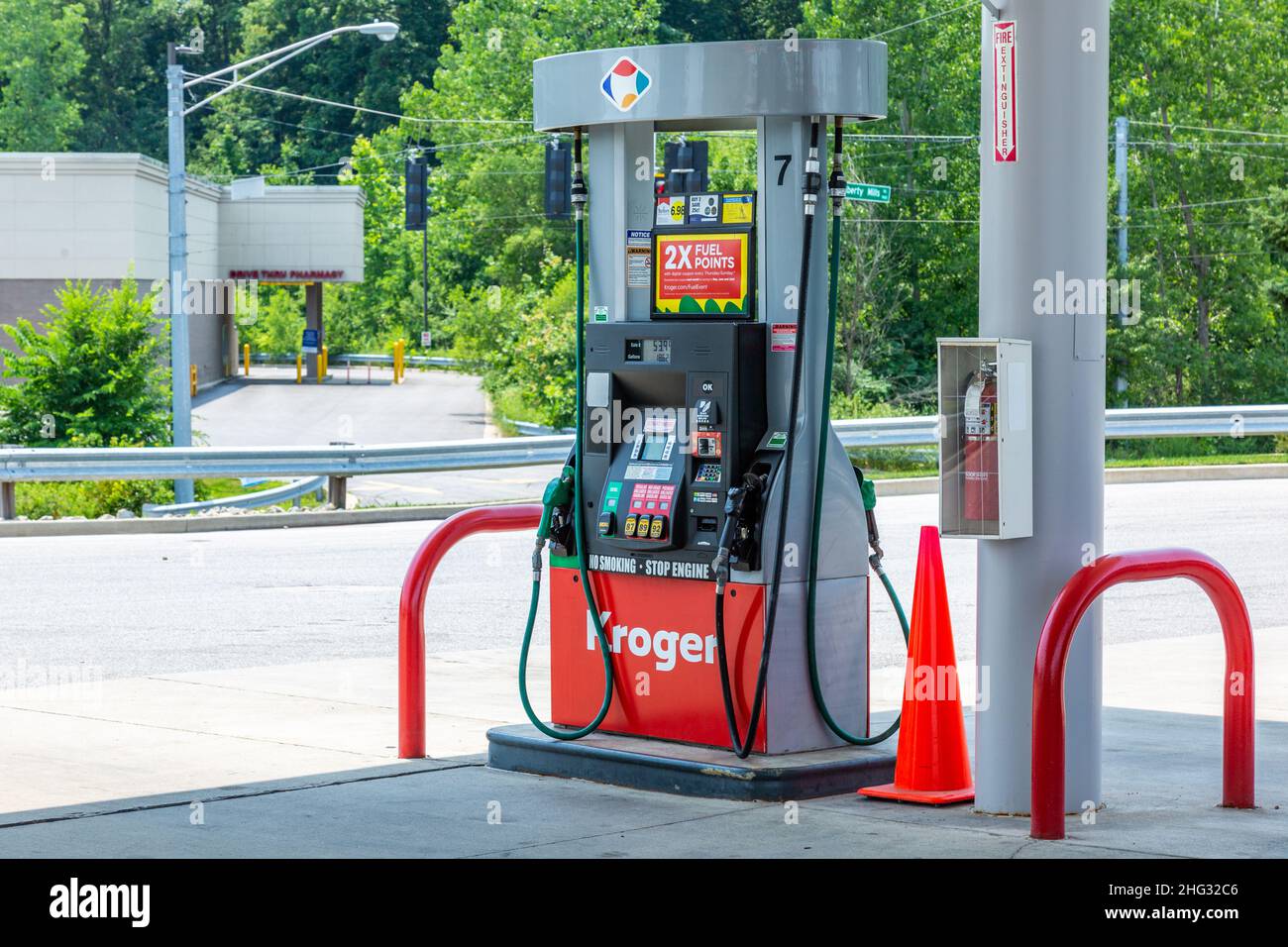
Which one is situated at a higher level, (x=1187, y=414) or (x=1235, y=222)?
(x=1235, y=222)

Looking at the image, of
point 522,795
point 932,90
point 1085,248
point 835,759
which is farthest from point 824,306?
point 932,90

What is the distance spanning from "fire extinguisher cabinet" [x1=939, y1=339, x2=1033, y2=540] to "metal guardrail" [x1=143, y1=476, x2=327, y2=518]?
15.4 meters

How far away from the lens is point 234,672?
11.0 metres

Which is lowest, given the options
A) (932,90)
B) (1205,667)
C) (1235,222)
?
(1205,667)

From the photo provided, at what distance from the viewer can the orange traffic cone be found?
7.18 m

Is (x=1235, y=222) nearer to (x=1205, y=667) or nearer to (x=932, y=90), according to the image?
(x=932, y=90)

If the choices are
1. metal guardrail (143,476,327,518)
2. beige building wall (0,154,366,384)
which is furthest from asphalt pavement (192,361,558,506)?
beige building wall (0,154,366,384)

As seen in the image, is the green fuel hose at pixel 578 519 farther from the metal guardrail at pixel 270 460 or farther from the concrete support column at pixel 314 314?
the concrete support column at pixel 314 314

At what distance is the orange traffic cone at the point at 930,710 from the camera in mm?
7180

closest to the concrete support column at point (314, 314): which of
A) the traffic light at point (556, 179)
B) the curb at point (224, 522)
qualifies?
the traffic light at point (556, 179)

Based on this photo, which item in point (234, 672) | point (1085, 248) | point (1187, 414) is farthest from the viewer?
point (1187, 414)

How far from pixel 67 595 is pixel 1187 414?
17012 mm

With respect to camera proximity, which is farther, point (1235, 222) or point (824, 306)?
point (1235, 222)

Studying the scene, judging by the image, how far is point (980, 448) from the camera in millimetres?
6988
